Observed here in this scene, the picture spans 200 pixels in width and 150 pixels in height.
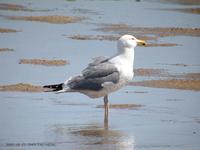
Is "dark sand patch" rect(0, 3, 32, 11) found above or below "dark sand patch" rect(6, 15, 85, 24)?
below

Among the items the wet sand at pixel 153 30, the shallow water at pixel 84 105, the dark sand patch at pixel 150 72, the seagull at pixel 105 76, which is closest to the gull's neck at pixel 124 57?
the seagull at pixel 105 76

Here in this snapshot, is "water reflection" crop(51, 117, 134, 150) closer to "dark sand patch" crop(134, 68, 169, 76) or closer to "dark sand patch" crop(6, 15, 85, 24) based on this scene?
"dark sand patch" crop(134, 68, 169, 76)

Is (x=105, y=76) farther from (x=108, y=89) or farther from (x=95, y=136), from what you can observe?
(x=95, y=136)

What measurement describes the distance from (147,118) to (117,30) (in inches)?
523

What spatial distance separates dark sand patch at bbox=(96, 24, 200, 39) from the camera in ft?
85.9

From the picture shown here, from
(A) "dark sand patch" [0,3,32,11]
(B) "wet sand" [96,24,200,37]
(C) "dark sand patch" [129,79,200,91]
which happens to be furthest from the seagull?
(A) "dark sand patch" [0,3,32,11]

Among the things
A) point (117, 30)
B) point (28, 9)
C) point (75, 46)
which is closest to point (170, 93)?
point (75, 46)

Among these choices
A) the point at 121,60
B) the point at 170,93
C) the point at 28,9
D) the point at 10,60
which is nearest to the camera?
the point at 121,60

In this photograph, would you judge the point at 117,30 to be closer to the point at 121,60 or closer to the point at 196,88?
the point at 196,88

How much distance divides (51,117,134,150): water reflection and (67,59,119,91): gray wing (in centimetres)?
60

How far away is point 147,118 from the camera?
13617mm

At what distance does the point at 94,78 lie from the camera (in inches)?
536

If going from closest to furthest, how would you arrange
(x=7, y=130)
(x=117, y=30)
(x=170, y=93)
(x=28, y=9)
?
(x=7, y=130) < (x=170, y=93) < (x=117, y=30) < (x=28, y=9)

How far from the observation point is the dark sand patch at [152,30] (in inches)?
1030
